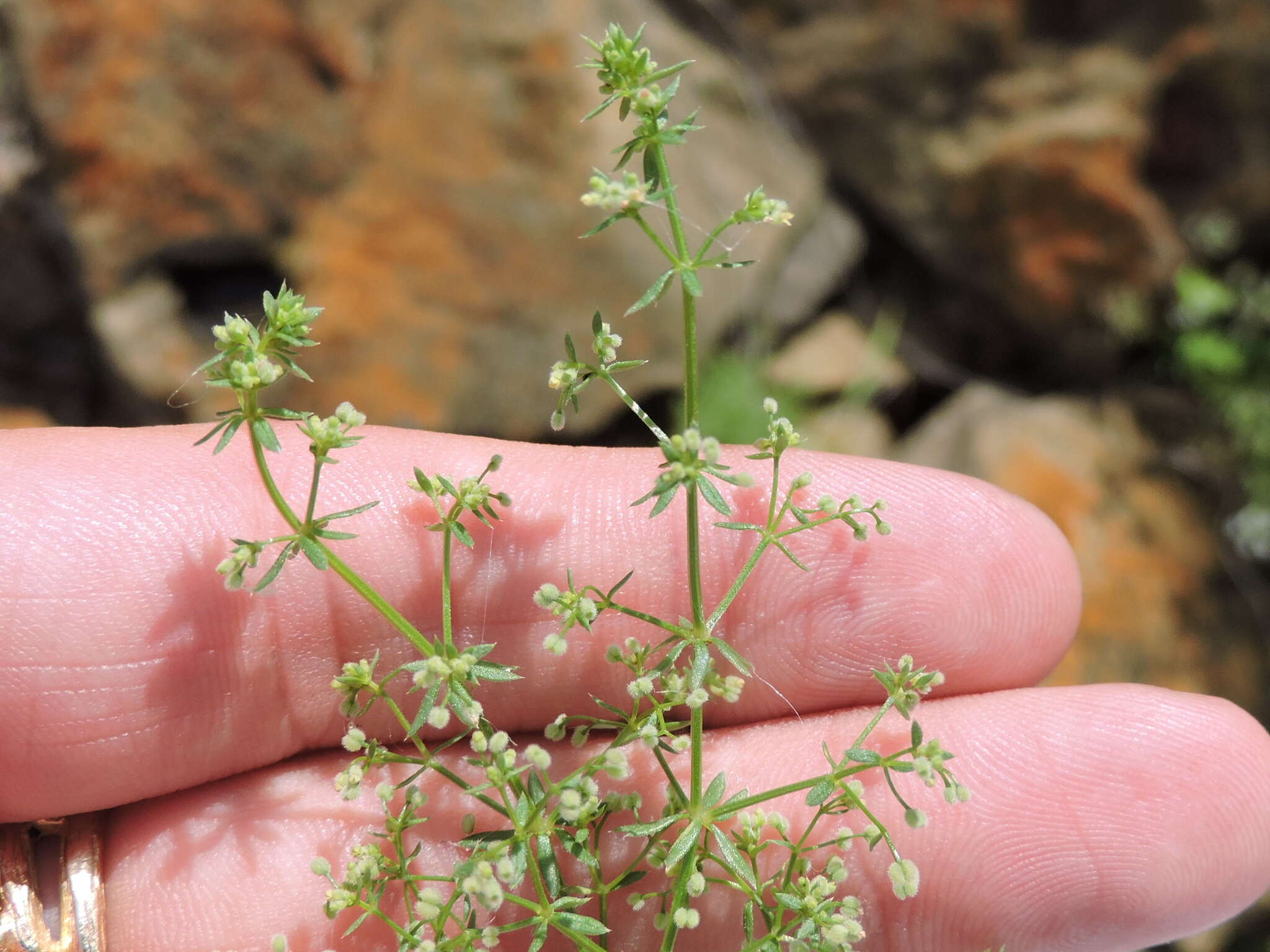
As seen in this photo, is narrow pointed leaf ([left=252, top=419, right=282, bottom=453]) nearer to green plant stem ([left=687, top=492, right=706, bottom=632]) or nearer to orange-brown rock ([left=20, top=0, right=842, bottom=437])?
green plant stem ([left=687, top=492, right=706, bottom=632])

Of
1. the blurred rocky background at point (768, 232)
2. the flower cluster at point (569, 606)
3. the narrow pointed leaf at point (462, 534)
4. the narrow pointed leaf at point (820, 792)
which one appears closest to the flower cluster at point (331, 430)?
the narrow pointed leaf at point (462, 534)

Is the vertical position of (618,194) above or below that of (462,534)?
above

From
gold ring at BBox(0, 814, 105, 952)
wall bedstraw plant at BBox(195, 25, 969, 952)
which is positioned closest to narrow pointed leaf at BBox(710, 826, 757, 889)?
wall bedstraw plant at BBox(195, 25, 969, 952)

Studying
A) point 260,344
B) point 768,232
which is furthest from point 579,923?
point 768,232

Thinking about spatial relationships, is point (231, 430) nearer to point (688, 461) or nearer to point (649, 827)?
point (688, 461)

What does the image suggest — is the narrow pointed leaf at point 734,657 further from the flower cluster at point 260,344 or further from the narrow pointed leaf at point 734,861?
the flower cluster at point 260,344

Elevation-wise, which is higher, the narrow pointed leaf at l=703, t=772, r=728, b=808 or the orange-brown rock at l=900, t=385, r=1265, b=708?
the orange-brown rock at l=900, t=385, r=1265, b=708

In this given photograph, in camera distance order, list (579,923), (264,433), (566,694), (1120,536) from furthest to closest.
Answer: (1120,536) < (566,694) < (579,923) < (264,433)

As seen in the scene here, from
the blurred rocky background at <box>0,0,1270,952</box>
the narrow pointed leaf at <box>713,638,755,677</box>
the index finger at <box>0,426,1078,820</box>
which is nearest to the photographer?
the narrow pointed leaf at <box>713,638,755,677</box>
